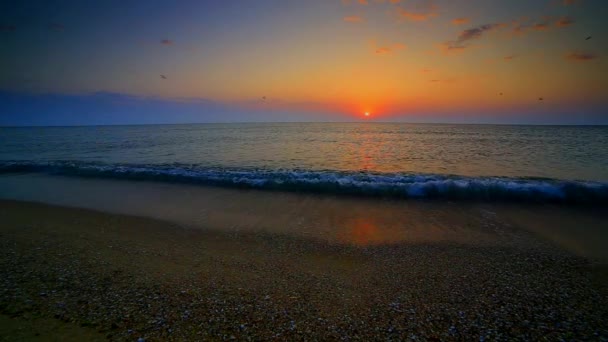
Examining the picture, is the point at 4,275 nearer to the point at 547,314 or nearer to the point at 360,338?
the point at 360,338

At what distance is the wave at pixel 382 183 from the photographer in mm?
8961

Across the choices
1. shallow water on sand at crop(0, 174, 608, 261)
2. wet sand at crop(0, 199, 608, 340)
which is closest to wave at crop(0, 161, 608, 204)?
shallow water on sand at crop(0, 174, 608, 261)

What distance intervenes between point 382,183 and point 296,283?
7265 mm

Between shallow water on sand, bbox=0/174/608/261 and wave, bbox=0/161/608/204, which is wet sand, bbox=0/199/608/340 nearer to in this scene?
shallow water on sand, bbox=0/174/608/261

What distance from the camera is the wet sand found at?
316cm

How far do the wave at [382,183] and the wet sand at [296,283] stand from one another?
2848 millimetres

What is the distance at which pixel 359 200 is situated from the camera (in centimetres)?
923

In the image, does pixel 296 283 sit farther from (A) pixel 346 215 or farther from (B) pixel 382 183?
(B) pixel 382 183

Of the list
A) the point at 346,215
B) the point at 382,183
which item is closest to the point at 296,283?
the point at 346,215

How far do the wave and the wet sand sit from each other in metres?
2.85

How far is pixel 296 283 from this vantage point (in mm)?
4156

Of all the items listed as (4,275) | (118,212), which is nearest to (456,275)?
(4,275)

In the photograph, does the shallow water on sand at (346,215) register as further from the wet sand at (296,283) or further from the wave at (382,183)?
the wave at (382,183)

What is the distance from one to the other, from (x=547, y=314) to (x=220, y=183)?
10895 mm
